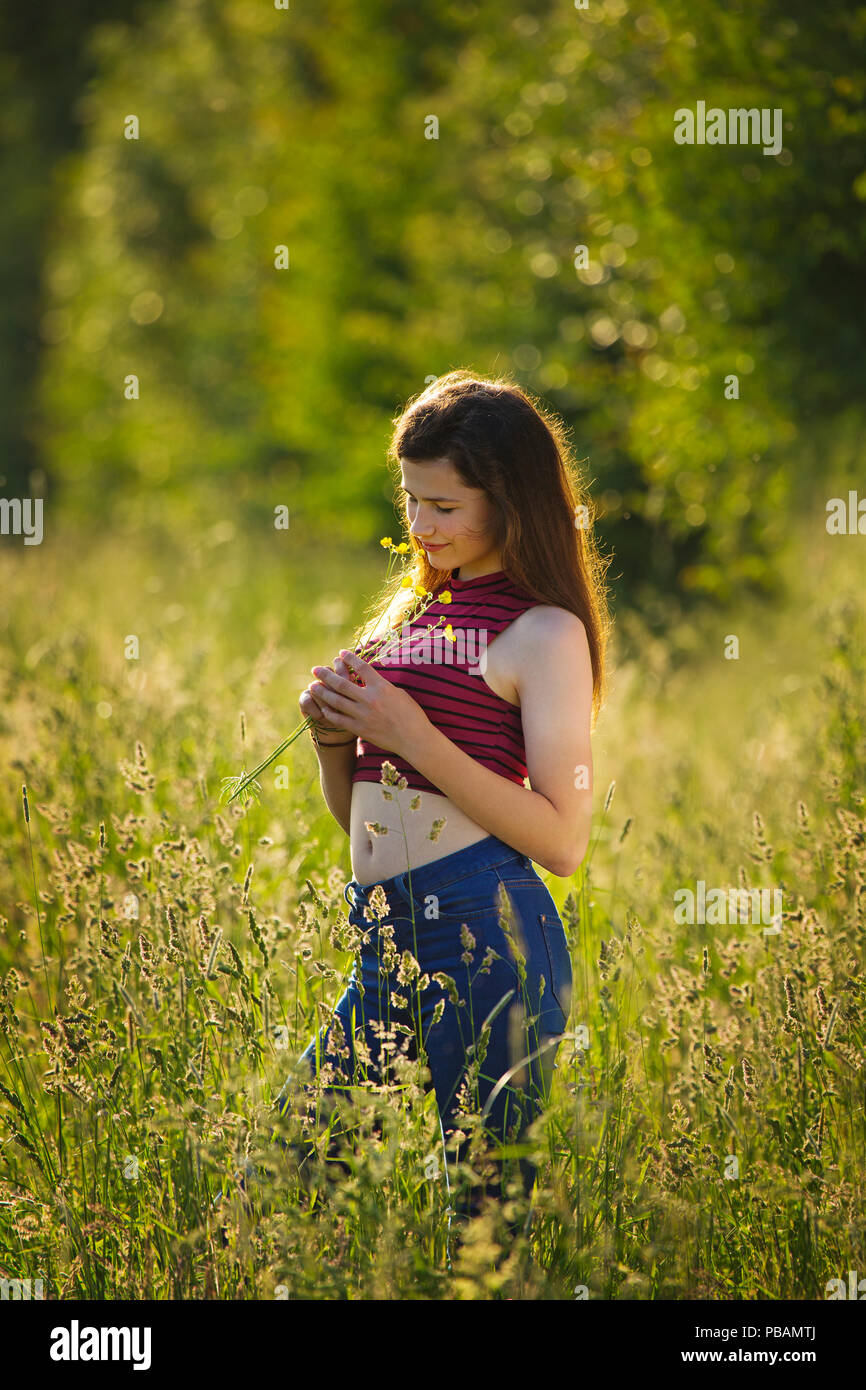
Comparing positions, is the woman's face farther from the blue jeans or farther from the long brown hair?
the blue jeans

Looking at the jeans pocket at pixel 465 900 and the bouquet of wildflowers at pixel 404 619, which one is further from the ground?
the bouquet of wildflowers at pixel 404 619

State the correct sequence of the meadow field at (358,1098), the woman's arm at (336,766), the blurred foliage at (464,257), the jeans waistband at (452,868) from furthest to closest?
the blurred foliage at (464,257) < the woman's arm at (336,766) < the jeans waistband at (452,868) < the meadow field at (358,1098)

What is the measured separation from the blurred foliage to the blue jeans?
4.26 metres

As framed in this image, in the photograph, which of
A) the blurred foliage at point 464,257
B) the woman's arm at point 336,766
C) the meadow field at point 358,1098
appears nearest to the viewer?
the meadow field at point 358,1098

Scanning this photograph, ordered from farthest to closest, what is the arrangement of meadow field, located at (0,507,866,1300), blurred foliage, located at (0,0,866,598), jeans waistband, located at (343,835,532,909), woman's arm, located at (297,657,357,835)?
blurred foliage, located at (0,0,866,598), woman's arm, located at (297,657,357,835), jeans waistband, located at (343,835,532,909), meadow field, located at (0,507,866,1300)

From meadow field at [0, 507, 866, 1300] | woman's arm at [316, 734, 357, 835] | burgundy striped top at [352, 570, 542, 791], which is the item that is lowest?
meadow field at [0, 507, 866, 1300]

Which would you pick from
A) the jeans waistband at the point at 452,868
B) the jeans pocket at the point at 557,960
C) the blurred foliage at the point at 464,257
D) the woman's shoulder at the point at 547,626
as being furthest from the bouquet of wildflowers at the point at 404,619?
the blurred foliage at the point at 464,257

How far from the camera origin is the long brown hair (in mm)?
2277

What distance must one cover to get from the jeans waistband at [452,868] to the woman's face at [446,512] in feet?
1.82

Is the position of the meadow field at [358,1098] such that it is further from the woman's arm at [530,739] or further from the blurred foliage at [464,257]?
the blurred foliage at [464,257]

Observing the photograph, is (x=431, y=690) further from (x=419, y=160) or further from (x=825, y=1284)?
(x=419, y=160)

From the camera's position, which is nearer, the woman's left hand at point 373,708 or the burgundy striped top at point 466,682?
the woman's left hand at point 373,708

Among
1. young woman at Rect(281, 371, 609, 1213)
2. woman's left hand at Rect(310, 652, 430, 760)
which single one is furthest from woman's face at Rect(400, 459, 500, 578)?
woman's left hand at Rect(310, 652, 430, 760)

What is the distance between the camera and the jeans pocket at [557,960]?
2.21 m
